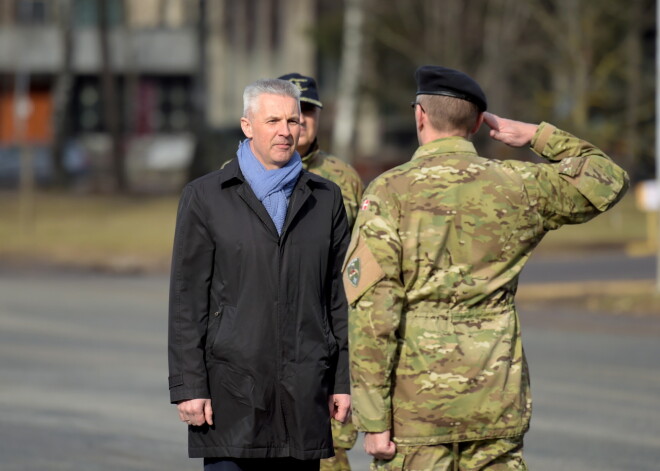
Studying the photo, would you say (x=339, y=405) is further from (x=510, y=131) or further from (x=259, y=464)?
(x=510, y=131)

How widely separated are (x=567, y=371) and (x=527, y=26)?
27541 mm

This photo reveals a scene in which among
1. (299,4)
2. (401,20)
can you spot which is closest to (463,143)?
(401,20)

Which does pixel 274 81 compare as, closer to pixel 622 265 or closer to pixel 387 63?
pixel 622 265

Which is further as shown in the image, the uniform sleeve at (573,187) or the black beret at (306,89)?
the black beret at (306,89)

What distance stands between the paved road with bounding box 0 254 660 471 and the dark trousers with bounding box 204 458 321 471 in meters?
3.04

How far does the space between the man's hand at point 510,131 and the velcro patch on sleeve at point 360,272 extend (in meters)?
0.66

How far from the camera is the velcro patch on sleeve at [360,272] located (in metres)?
4.65

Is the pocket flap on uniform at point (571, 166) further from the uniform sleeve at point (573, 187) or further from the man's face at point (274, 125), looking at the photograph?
the man's face at point (274, 125)

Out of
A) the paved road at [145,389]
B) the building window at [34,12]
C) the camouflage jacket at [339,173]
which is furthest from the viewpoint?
the building window at [34,12]

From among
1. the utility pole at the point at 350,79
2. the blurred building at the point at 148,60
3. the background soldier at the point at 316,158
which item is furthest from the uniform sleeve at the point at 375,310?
the blurred building at the point at 148,60

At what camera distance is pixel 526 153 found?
1607 inches

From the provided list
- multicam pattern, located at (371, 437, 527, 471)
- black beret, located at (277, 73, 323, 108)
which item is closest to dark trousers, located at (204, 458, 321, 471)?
multicam pattern, located at (371, 437, 527, 471)

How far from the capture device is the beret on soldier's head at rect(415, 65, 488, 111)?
15.5 feet

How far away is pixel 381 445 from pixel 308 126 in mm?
2365
